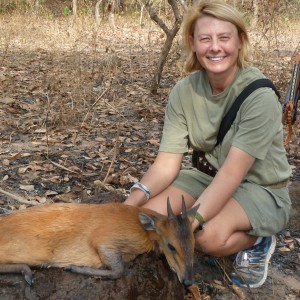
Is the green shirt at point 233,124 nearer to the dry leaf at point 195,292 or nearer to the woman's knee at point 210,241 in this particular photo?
the woman's knee at point 210,241

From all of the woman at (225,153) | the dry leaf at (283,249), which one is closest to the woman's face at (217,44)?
the woman at (225,153)

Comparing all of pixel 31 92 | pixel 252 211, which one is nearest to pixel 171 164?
pixel 252 211

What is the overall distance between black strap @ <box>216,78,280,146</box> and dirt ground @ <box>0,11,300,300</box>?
987 millimetres

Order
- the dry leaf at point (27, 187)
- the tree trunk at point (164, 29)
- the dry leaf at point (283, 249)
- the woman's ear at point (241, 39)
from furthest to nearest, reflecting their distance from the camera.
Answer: the tree trunk at point (164, 29) → the dry leaf at point (27, 187) → the dry leaf at point (283, 249) → the woman's ear at point (241, 39)

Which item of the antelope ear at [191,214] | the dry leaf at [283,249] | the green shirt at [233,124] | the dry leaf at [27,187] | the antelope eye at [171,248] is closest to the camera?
the antelope eye at [171,248]

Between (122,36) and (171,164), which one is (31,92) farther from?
(122,36)

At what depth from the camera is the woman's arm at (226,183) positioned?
10.3 ft

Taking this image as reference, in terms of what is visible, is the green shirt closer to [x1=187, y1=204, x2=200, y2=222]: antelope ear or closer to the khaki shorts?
the khaki shorts

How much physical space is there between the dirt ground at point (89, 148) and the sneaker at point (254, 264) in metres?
0.12

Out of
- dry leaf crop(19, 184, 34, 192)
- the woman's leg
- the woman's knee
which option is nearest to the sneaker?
the woman's leg

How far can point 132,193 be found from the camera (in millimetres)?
3432

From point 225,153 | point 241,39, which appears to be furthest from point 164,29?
point 225,153

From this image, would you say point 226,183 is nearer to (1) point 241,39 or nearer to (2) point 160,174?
(2) point 160,174

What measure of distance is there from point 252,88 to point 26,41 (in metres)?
9.19
